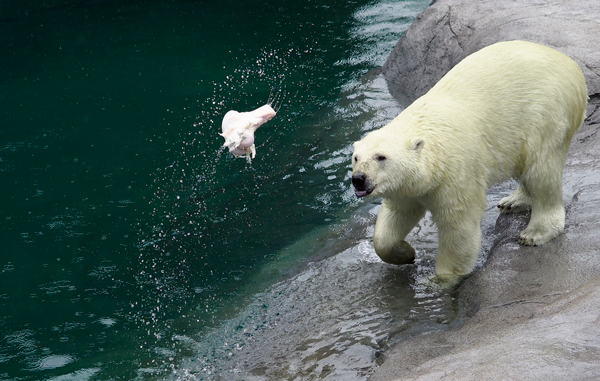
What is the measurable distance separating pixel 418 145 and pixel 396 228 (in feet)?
2.78

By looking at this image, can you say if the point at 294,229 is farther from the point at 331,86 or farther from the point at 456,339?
the point at 331,86

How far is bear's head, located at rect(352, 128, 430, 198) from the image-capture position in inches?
153

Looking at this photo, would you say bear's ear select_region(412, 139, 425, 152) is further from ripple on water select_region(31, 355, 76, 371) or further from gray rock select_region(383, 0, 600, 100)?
gray rock select_region(383, 0, 600, 100)

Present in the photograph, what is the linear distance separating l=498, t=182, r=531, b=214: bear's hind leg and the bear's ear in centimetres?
154

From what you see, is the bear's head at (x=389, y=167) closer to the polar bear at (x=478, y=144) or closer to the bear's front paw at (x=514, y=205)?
the polar bear at (x=478, y=144)

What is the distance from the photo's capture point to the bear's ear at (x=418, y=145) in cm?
399

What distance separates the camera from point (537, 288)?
4.10 m

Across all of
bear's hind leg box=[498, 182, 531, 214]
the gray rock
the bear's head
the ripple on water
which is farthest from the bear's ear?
the gray rock

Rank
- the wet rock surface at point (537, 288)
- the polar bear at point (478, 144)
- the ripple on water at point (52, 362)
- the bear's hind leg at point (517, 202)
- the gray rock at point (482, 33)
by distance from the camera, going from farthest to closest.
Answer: the gray rock at point (482, 33), the bear's hind leg at point (517, 202), the ripple on water at point (52, 362), the polar bear at point (478, 144), the wet rock surface at point (537, 288)

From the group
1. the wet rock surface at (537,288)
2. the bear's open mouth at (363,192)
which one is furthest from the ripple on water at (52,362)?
the bear's open mouth at (363,192)

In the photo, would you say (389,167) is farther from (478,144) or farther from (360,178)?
(478,144)

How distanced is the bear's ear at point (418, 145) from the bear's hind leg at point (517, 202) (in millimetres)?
1537

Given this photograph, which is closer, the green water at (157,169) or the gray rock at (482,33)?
the green water at (157,169)

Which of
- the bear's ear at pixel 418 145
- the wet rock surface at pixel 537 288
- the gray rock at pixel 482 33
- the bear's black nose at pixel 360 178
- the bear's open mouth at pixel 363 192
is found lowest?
the wet rock surface at pixel 537 288
